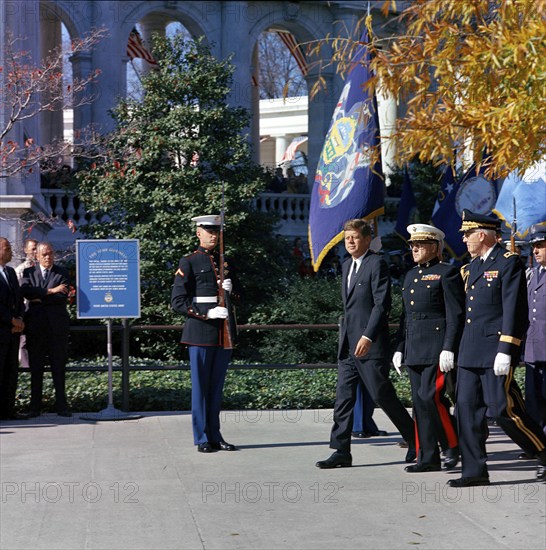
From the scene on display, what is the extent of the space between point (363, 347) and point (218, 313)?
1641 millimetres

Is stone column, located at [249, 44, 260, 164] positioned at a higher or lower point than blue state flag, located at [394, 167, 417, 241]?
higher

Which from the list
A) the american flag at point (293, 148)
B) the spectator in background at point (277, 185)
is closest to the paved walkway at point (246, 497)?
the spectator in background at point (277, 185)

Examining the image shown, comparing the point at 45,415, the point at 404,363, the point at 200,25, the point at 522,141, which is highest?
the point at 200,25

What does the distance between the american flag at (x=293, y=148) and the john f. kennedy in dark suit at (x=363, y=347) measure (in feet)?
158

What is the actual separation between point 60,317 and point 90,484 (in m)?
4.74

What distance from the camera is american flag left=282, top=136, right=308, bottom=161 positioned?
195ft

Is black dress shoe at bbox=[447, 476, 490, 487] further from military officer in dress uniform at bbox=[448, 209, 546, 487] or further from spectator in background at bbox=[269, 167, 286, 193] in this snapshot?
spectator in background at bbox=[269, 167, 286, 193]

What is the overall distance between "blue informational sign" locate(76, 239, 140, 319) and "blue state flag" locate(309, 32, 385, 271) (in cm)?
243

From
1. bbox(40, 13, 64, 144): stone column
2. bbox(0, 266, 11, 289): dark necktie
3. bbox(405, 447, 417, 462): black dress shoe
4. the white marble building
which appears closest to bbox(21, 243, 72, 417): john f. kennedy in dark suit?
bbox(0, 266, 11, 289): dark necktie

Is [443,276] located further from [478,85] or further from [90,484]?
[90,484]

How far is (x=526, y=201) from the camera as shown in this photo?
592 inches

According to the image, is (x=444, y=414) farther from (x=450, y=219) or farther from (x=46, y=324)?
(x=450, y=219)

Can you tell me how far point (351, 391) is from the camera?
979 centimetres

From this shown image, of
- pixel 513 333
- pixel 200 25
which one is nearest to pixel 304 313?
pixel 513 333
